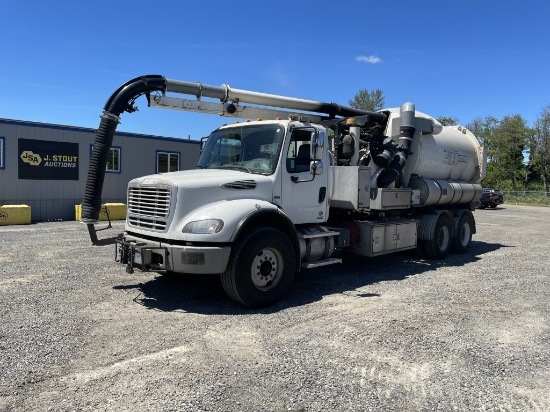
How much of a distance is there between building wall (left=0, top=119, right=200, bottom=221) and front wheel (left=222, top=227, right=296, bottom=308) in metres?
14.2

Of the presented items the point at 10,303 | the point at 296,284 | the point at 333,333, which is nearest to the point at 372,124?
the point at 296,284

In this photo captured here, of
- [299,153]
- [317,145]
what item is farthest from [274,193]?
[317,145]

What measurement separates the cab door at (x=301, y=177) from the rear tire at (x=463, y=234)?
19.1 feet

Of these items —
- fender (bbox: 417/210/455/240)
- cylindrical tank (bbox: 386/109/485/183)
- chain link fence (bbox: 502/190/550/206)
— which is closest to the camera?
cylindrical tank (bbox: 386/109/485/183)

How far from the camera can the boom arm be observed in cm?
684

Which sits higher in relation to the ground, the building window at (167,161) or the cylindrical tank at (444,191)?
the building window at (167,161)

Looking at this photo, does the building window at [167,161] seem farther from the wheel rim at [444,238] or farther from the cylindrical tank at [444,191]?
the wheel rim at [444,238]

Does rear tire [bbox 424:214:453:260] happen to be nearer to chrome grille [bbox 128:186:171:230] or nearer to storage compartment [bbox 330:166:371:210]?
storage compartment [bbox 330:166:371:210]

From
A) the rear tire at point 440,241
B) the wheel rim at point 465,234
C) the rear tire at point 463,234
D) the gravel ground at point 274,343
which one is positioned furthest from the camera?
the wheel rim at point 465,234

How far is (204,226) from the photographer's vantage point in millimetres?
5734

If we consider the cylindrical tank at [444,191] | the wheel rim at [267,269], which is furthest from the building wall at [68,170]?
the wheel rim at [267,269]

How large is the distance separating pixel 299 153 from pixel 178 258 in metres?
2.63

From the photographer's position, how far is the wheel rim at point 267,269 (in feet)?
20.2

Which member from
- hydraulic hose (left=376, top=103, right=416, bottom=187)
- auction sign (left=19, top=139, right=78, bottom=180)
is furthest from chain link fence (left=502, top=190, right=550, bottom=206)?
auction sign (left=19, top=139, right=78, bottom=180)
